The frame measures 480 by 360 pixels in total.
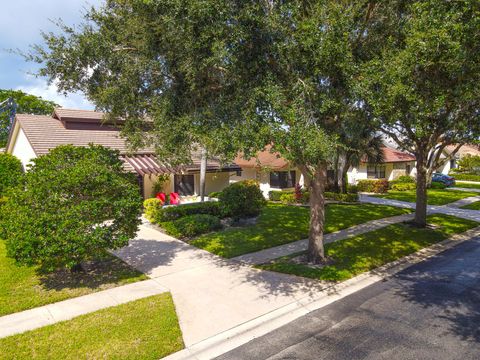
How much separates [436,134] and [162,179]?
17.0 metres

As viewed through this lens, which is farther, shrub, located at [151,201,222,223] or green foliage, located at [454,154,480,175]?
green foliage, located at [454,154,480,175]

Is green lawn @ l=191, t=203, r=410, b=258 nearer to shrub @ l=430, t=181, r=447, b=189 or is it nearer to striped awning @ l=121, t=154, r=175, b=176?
striped awning @ l=121, t=154, r=175, b=176

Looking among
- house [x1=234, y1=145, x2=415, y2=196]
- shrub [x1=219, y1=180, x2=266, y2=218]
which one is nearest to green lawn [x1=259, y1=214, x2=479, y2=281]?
shrub [x1=219, y1=180, x2=266, y2=218]

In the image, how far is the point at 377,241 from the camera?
15.1 metres

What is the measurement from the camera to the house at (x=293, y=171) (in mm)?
30000

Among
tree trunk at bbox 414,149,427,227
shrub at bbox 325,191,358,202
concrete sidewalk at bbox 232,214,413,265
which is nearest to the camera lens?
concrete sidewalk at bbox 232,214,413,265

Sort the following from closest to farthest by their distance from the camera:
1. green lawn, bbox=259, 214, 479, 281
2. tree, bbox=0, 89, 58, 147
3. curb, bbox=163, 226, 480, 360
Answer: curb, bbox=163, 226, 480, 360, green lawn, bbox=259, 214, 479, 281, tree, bbox=0, 89, 58, 147

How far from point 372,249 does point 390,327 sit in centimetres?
629

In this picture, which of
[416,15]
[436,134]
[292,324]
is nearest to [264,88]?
[416,15]

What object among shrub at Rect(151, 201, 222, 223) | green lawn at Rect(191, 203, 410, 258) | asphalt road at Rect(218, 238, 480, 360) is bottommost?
asphalt road at Rect(218, 238, 480, 360)

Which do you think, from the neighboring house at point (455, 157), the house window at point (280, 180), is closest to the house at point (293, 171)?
the house window at point (280, 180)

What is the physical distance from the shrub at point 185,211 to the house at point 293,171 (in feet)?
25.1

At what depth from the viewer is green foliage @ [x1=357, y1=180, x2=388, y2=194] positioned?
33.7 meters

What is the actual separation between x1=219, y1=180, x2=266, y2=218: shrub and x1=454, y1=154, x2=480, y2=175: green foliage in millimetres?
43741
